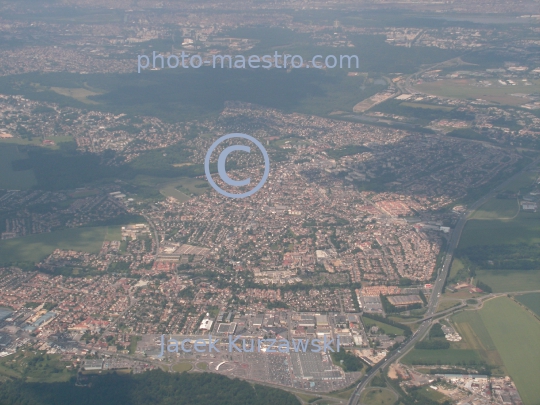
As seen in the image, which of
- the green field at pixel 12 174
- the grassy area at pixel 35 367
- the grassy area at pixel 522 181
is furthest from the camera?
the green field at pixel 12 174

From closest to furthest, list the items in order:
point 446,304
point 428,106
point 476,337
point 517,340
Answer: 1. point 517,340
2. point 476,337
3. point 446,304
4. point 428,106

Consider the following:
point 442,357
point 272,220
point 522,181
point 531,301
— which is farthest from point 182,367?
point 522,181

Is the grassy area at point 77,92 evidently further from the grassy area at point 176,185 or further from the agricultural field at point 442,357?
the agricultural field at point 442,357

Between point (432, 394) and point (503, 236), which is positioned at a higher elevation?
point (503, 236)

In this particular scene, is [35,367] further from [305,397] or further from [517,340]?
[517,340]

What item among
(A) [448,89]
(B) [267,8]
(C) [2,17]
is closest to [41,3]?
(C) [2,17]

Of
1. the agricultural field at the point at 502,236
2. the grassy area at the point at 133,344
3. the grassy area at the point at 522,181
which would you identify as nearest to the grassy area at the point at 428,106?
the grassy area at the point at 522,181
